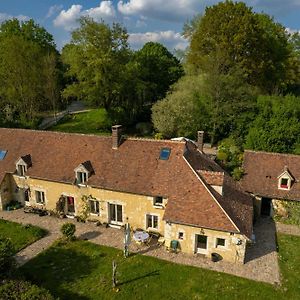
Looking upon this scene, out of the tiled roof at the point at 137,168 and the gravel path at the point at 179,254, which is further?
the tiled roof at the point at 137,168

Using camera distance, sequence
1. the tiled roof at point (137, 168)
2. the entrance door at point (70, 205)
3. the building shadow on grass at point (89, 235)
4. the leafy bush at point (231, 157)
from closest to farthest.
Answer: the tiled roof at point (137, 168)
the building shadow on grass at point (89, 235)
the entrance door at point (70, 205)
the leafy bush at point (231, 157)

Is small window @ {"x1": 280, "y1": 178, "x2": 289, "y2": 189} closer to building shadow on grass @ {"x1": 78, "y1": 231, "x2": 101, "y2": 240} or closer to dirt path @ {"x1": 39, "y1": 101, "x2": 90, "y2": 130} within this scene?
building shadow on grass @ {"x1": 78, "y1": 231, "x2": 101, "y2": 240}

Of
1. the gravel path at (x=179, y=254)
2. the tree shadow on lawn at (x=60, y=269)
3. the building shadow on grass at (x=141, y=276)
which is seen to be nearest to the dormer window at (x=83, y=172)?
the gravel path at (x=179, y=254)

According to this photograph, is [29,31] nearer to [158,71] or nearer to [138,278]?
[158,71]

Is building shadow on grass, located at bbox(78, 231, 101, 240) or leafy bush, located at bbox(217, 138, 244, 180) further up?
leafy bush, located at bbox(217, 138, 244, 180)

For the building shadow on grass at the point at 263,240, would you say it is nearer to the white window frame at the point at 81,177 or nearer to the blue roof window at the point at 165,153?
the blue roof window at the point at 165,153

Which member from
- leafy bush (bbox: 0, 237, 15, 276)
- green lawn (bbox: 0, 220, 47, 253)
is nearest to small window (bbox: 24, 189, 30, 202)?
green lawn (bbox: 0, 220, 47, 253)

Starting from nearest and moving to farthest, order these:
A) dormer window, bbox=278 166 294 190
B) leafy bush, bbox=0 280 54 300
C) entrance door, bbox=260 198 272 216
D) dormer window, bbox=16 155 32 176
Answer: leafy bush, bbox=0 280 54 300 < dormer window, bbox=278 166 294 190 < entrance door, bbox=260 198 272 216 < dormer window, bbox=16 155 32 176
